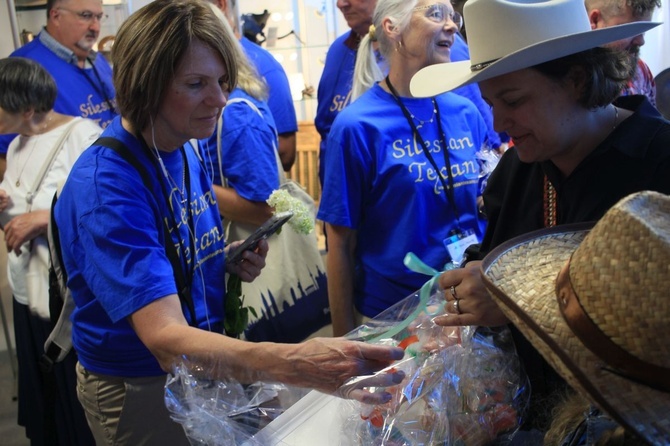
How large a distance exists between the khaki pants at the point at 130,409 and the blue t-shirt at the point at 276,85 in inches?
85.3

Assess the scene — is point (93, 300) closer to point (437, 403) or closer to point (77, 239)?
point (77, 239)

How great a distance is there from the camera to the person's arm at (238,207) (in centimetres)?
263

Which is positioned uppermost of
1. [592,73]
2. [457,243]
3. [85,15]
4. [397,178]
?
[85,15]

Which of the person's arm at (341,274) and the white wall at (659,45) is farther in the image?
the white wall at (659,45)

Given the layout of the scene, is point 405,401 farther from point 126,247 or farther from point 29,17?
point 29,17

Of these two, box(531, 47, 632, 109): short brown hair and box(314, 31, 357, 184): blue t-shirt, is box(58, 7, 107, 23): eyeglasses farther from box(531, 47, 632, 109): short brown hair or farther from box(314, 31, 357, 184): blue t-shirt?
box(531, 47, 632, 109): short brown hair

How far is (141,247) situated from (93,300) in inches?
11.3

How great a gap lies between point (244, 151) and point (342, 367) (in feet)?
4.85

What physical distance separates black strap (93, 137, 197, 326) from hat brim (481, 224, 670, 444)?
2.66 ft

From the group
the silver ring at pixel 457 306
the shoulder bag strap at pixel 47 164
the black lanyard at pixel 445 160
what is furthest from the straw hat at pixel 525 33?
the shoulder bag strap at pixel 47 164

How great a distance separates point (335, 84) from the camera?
3787 mm

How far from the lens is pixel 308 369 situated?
4.29 ft

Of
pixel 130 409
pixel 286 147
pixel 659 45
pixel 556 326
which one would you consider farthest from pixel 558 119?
pixel 659 45

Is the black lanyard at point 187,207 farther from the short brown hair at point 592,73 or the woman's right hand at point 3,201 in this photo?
the woman's right hand at point 3,201
